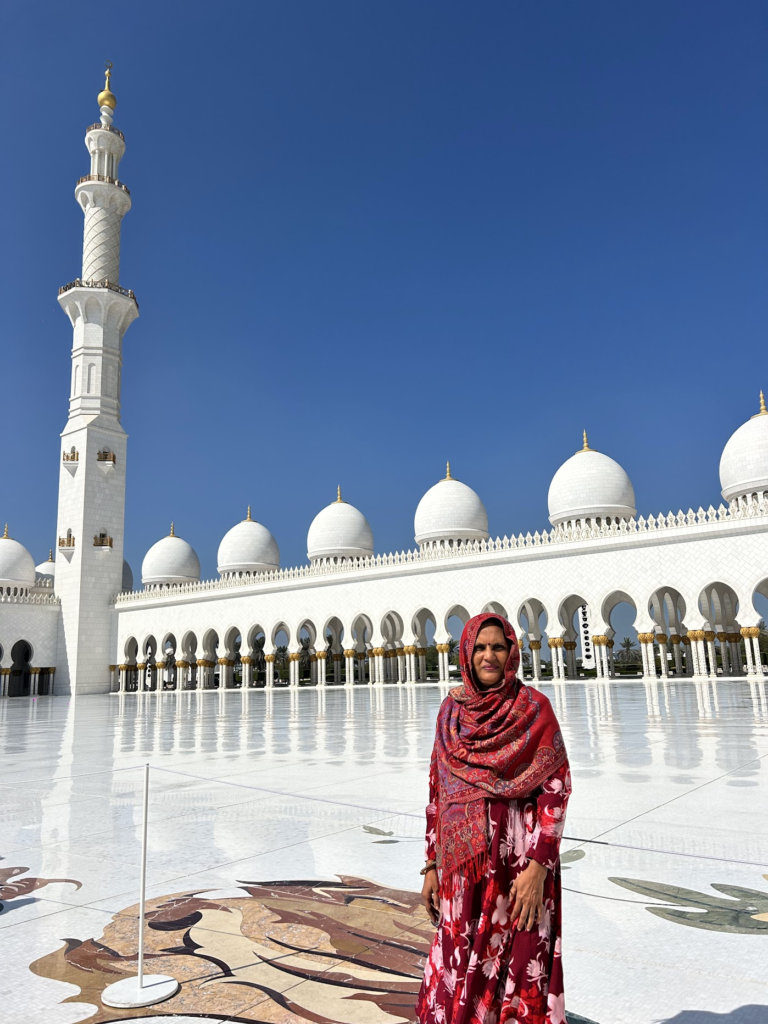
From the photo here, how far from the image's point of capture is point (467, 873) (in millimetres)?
1672

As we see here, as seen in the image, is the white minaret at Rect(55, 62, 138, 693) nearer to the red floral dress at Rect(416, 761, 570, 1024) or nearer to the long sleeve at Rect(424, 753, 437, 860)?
the long sleeve at Rect(424, 753, 437, 860)

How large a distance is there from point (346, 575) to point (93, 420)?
10044mm

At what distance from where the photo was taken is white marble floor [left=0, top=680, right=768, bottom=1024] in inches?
73.6

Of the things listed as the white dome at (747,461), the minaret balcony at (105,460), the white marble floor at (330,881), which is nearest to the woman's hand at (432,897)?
the white marble floor at (330,881)

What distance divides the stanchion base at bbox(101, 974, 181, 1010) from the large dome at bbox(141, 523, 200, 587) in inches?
1207

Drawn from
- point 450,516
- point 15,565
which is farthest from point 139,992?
point 15,565

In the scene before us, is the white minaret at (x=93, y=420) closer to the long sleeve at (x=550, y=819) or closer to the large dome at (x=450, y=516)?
the large dome at (x=450, y=516)

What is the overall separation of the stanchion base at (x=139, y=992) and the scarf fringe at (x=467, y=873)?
758 millimetres

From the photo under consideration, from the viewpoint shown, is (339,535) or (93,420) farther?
(339,535)

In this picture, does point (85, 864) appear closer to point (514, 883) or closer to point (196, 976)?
point (196, 976)

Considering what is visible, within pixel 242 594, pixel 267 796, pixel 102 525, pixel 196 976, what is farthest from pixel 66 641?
pixel 196 976

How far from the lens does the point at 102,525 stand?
2681 centimetres

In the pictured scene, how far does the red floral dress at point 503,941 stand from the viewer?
1609 mm

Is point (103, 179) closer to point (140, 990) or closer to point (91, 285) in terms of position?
point (91, 285)
